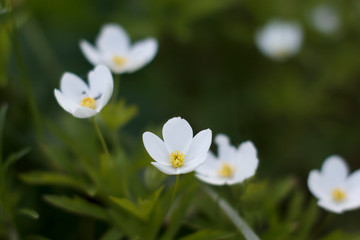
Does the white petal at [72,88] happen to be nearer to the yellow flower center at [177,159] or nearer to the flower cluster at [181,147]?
the flower cluster at [181,147]

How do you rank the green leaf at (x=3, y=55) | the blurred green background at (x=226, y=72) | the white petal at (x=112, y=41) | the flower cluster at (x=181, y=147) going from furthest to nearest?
the blurred green background at (x=226, y=72), the white petal at (x=112, y=41), the green leaf at (x=3, y=55), the flower cluster at (x=181, y=147)

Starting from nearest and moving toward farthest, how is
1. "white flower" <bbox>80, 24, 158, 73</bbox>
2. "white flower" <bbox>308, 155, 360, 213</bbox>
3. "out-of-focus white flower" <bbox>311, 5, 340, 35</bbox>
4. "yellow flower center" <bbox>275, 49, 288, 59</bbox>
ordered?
"white flower" <bbox>308, 155, 360, 213</bbox> < "white flower" <bbox>80, 24, 158, 73</bbox> < "yellow flower center" <bbox>275, 49, 288, 59</bbox> < "out-of-focus white flower" <bbox>311, 5, 340, 35</bbox>

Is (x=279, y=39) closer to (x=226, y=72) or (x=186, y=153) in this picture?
(x=226, y=72)

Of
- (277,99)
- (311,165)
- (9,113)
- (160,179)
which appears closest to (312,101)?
(277,99)

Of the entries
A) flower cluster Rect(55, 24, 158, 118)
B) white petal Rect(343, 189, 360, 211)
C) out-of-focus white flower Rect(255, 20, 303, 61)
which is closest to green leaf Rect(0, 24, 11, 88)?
flower cluster Rect(55, 24, 158, 118)

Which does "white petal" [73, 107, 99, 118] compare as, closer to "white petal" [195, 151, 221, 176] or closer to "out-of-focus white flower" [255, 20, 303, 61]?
"white petal" [195, 151, 221, 176]

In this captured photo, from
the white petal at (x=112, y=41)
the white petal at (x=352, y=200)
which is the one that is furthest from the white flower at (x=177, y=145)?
the white petal at (x=112, y=41)
